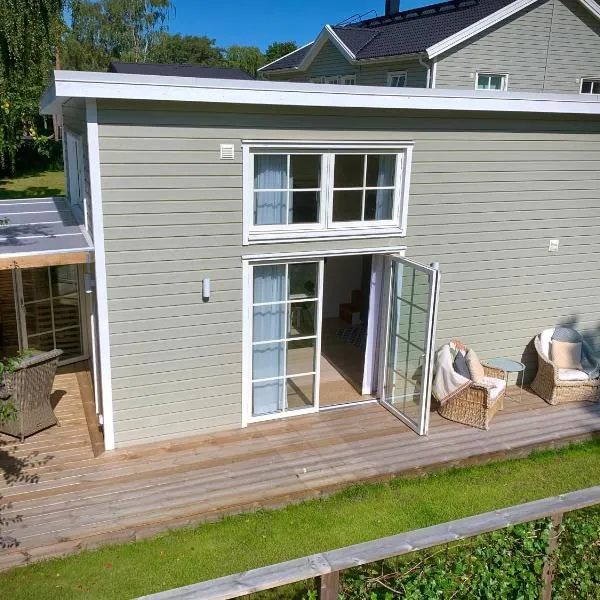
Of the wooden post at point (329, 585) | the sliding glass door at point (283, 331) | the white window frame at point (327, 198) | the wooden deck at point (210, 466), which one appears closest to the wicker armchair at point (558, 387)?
the wooden deck at point (210, 466)

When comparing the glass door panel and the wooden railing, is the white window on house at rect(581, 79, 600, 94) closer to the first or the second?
the glass door panel

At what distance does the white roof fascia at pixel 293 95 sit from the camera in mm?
4738

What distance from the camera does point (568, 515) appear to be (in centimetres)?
348

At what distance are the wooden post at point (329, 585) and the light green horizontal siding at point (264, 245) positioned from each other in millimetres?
3463

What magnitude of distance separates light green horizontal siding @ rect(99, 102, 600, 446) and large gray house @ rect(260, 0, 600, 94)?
814 centimetres

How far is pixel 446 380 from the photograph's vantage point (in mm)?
6629

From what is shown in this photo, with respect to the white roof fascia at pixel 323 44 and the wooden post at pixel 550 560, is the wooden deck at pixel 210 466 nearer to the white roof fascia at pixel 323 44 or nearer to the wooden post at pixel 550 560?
the wooden post at pixel 550 560

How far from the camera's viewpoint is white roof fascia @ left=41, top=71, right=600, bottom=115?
4738 millimetres

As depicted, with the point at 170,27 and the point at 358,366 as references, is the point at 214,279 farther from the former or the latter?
the point at 170,27

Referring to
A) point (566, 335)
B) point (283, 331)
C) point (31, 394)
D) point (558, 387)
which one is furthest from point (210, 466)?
point (566, 335)

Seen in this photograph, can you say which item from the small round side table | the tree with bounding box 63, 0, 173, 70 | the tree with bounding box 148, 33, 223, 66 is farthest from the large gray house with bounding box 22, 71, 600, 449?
the tree with bounding box 148, 33, 223, 66

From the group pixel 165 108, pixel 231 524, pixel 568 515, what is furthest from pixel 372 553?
pixel 165 108

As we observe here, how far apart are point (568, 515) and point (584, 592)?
15.8 inches

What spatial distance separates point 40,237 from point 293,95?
291 centimetres
